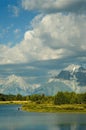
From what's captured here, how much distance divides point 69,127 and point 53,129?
771 cm

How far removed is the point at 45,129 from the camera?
94875mm

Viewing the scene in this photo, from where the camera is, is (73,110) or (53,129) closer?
(53,129)

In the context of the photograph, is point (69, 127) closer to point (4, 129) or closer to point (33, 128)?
point (33, 128)

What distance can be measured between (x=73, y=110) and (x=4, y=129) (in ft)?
258

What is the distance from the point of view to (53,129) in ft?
313

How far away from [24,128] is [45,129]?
241 inches

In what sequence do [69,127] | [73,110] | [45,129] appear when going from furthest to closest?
1. [73,110]
2. [69,127]
3. [45,129]

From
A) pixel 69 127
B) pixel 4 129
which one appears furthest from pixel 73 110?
pixel 4 129

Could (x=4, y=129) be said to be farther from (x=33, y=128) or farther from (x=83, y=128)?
(x=83, y=128)

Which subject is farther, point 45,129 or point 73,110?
point 73,110

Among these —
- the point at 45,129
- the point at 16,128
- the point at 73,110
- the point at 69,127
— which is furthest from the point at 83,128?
the point at 73,110

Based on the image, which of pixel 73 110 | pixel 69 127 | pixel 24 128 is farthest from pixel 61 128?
pixel 73 110

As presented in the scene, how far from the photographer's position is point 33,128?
97.5 meters

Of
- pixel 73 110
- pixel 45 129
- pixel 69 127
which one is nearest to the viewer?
pixel 45 129
